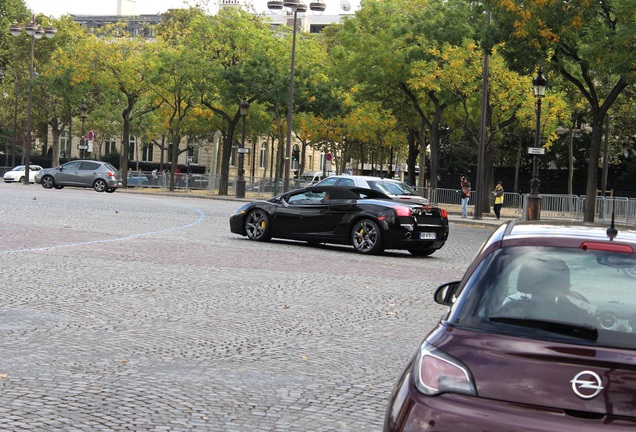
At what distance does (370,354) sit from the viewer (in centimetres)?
854

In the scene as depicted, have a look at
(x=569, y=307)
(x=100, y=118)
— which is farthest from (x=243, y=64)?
(x=569, y=307)

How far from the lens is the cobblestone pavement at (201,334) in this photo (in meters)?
6.23

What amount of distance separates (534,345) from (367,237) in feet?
51.5

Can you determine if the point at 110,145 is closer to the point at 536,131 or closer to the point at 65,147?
the point at 65,147

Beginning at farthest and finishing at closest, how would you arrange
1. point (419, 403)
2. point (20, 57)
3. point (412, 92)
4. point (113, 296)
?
point (20, 57) → point (412, 92) → point (113, 296) → point (419, 403)

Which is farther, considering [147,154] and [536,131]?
[147,154]

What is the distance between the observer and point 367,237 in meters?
19.6

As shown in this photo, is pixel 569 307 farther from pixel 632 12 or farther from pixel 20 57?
pixel 20 57

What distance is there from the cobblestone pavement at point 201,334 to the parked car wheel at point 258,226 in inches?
79.7

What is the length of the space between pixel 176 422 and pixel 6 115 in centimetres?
8757

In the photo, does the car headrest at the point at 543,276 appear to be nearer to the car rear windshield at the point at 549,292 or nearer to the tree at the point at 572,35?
the car rear windshield at the point at 549,292

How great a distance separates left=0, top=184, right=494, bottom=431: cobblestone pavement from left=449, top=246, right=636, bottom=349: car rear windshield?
1.96 meters

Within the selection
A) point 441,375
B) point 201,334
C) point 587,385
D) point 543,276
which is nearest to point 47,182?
point 201,334

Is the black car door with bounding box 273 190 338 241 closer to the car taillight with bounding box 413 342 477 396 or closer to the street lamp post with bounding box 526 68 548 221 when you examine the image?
the street lamp post with bounding box 526 68 548 221
